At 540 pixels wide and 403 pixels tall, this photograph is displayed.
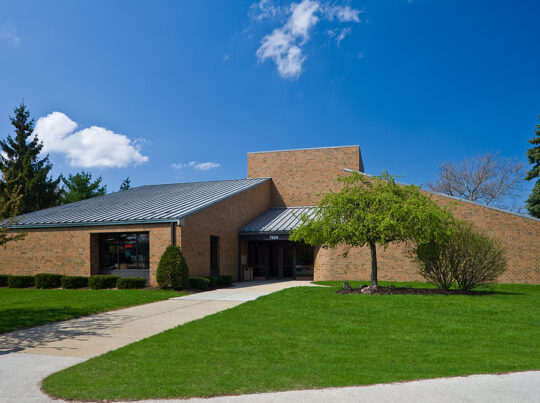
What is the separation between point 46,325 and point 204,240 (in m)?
11.0

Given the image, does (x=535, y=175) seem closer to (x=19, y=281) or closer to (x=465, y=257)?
(x=465, y=257)

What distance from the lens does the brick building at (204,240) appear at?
2033cm

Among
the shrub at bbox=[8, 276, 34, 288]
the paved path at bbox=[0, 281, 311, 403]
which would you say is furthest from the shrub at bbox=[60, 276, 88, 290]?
the paved path at bbox=[0, 281, 311, 403]

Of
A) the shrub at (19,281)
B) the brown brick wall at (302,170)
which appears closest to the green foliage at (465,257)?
the brown brick wall at (302,170)

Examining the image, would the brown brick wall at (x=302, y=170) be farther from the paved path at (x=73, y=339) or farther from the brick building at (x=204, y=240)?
the paved path at (x=73, y=339)

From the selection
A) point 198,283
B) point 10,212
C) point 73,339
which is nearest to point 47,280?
point 198,283

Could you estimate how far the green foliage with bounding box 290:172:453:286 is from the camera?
46.2ft

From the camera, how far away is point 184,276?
18.0 m

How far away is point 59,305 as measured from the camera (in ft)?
45.3

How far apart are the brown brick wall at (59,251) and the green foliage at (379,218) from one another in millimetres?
8256

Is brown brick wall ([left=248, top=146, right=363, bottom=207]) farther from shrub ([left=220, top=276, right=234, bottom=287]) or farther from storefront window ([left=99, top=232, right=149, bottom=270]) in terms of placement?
storefront window ([left=99, top=232, right=149, bottom=270])

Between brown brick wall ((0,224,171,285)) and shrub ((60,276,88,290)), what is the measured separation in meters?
1.08

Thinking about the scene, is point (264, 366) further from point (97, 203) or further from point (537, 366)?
point (97, 203)

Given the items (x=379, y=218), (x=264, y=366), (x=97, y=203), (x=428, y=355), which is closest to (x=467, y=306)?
(x=379, y=218)
